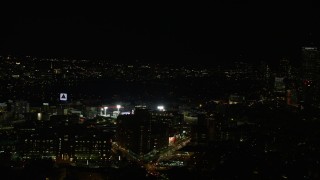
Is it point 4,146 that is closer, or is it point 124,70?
point 4,146

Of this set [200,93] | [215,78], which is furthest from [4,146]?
[215,78]

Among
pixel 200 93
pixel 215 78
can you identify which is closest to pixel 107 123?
pixel 200 93

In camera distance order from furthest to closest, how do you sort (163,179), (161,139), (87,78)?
(87,78)
(161,139)
(163,179)

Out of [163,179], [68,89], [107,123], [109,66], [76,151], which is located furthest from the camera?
[109,66]

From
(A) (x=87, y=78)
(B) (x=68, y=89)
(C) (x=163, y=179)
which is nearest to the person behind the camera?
(C) (x=163, y=179)

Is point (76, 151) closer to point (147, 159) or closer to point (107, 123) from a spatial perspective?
point (147, 159)

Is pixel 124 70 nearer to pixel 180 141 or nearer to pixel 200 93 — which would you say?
pixel 200 93

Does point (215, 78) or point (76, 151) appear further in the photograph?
point (215, 78)

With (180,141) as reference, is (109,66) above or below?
above

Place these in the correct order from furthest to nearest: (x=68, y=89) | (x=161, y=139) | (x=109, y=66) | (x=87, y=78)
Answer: (x=109, y=66)
(x=87, y=78)
(x=68, y=89)
(x=161, y=139)
